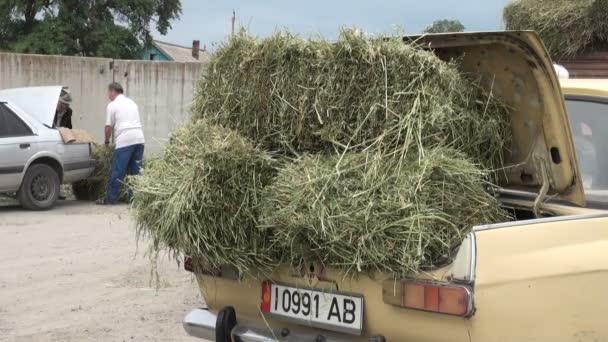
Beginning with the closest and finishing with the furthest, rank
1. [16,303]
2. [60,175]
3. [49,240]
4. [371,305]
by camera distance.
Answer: [371,305] < [16,303] < [49,240] < [60,175]

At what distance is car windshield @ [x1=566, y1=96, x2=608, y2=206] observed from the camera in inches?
138

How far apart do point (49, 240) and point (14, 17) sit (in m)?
33.6

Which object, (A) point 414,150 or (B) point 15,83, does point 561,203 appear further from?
(B) point 15,83

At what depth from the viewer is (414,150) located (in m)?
3.29

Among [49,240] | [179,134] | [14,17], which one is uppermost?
[14,17]

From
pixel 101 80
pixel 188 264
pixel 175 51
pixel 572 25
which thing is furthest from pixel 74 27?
pixel 188 264

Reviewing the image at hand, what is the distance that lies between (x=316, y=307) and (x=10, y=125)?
8.21 m

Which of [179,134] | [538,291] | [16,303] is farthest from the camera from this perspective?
[16,303]

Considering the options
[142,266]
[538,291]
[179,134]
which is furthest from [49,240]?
[538,291]

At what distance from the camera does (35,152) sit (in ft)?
34.6

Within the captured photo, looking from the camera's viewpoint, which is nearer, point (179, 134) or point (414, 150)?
point (414, 150)

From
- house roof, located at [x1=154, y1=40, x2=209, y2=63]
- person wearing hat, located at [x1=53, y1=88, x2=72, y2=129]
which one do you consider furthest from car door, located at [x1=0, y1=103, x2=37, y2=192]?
house roof, located at [x1=154, y1=40, x2=209, y2=63]

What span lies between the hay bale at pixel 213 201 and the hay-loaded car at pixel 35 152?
7379 mm

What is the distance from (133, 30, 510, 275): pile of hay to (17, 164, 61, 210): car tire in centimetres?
752
